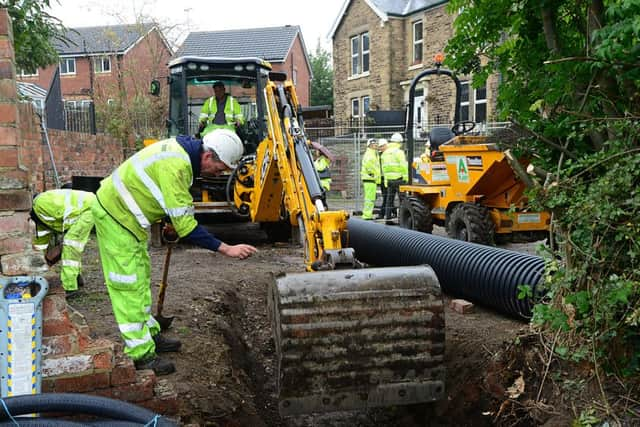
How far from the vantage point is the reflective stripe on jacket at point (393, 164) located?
13461 mm

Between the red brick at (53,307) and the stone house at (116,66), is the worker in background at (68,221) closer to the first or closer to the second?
the red brick at (53,307)

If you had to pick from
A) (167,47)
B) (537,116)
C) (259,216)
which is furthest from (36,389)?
(167,47)

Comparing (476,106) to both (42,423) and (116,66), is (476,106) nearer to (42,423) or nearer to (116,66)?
(116,66)

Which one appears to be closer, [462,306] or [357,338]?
[357,338]

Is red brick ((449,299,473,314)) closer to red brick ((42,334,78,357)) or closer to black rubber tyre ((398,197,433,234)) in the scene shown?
red brick ((42,334,78,357))

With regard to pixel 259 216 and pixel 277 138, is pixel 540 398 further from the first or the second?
pixel 259 216

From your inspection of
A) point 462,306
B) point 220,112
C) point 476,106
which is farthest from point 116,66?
point 462,306

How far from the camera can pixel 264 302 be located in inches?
270

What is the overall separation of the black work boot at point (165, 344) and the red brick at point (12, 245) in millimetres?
1738

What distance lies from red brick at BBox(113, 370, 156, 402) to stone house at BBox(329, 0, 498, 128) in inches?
691

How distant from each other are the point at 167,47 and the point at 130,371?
20.8 metres

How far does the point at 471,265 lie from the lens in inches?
221

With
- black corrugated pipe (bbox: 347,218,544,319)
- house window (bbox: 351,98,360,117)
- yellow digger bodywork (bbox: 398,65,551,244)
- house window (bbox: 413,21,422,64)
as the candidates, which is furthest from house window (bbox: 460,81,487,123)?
black corrugated pipe (bbox: 347,218,544,319)

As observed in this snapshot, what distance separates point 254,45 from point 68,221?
2887cm
